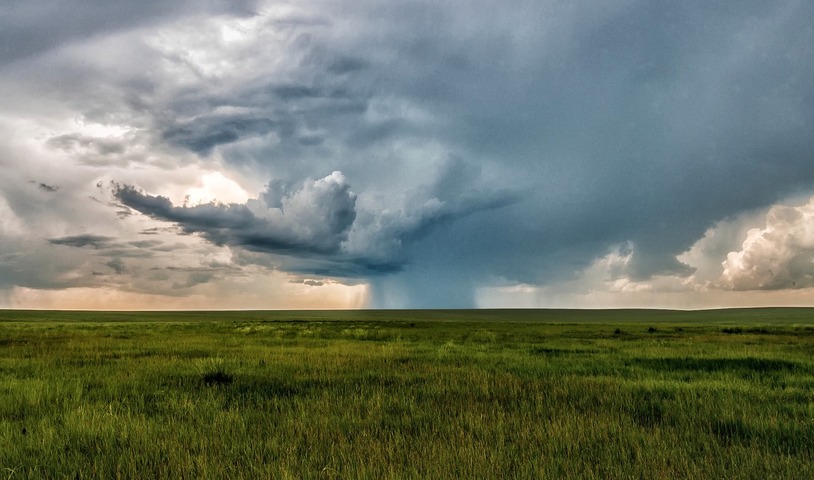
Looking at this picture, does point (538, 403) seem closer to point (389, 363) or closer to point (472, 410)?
point (472, 410)

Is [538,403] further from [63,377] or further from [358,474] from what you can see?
[63,377]

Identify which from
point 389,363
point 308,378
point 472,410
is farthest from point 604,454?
point 389,363

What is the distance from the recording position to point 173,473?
6.00 meters

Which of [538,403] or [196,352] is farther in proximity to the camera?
[196,352]

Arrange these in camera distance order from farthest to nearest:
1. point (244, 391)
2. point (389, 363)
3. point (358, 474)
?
1. point (389, 363)
2. point (244, 391)
3. point (358, 474)

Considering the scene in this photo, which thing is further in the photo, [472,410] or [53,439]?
[472,410]

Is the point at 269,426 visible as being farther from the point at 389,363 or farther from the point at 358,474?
the point at 389,363

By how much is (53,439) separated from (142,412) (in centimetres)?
222

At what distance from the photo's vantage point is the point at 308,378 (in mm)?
13938

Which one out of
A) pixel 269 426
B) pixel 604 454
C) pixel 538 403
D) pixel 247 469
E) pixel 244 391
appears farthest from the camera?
pixel 244 391

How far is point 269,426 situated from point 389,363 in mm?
10040

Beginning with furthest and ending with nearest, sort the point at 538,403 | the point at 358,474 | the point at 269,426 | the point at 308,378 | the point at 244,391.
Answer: the point at 308,378 < the point at 244,391 < the point at 538,403 < the point at 269,426 < the point at 358,474

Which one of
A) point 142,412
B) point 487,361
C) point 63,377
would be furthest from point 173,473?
point 487,361

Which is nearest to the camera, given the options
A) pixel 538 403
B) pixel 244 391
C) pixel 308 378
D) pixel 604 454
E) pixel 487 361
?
pixel 604 454
